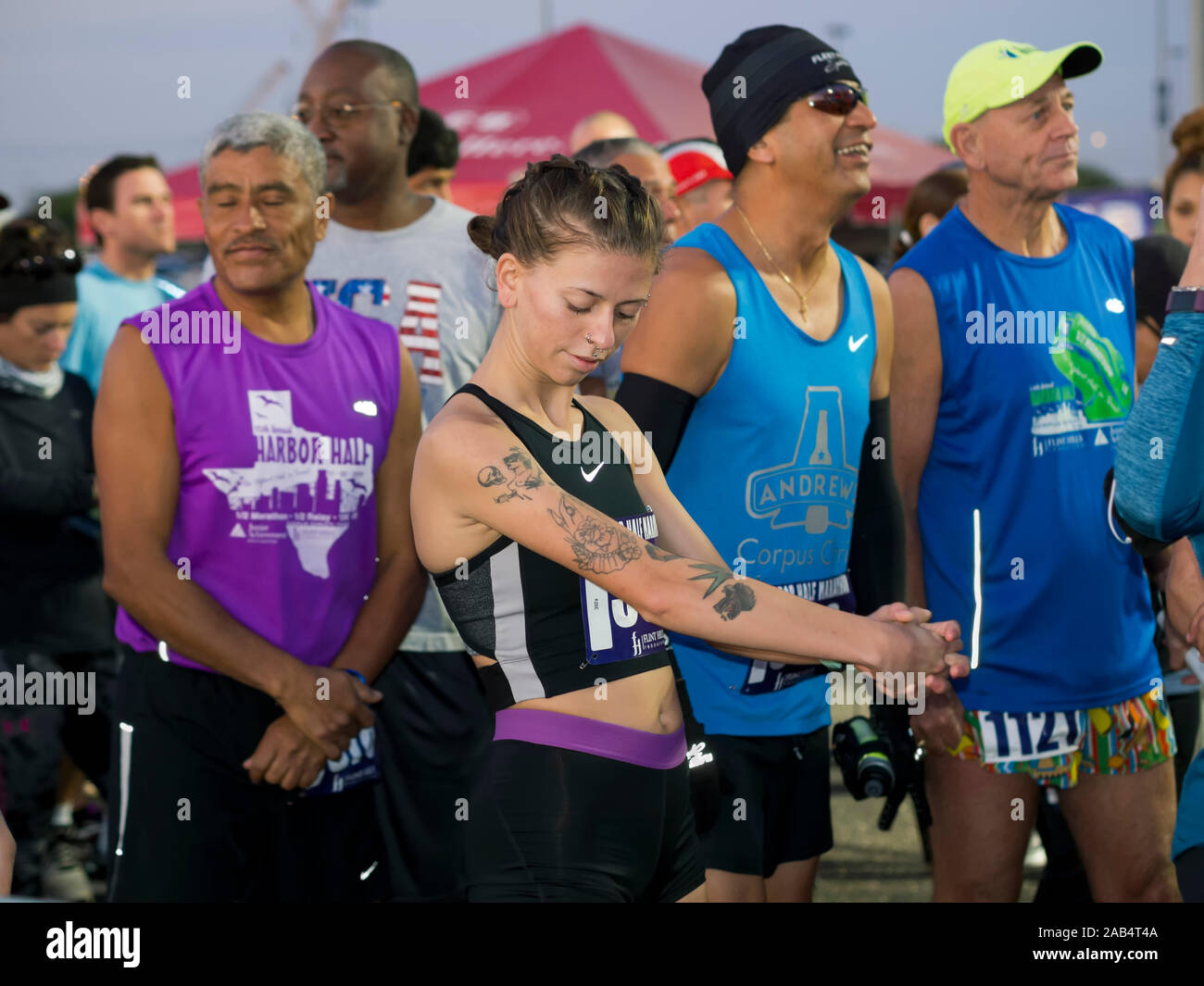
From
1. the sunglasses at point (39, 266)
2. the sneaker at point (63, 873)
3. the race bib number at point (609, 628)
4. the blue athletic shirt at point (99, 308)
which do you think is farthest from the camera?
the blue athletic shirt at point (99, 308)

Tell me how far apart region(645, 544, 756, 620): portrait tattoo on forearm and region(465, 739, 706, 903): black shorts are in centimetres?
35

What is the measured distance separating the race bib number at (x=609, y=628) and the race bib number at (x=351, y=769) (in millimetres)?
1108

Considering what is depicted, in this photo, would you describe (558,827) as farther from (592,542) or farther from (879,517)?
(879,517)

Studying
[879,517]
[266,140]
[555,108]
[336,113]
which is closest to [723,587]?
[879,517]

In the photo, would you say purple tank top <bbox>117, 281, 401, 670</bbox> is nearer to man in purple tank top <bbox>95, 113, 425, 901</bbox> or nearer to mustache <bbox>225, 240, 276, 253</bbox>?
man in purple tank top <bbox>95, 113, 425, 901</bbox>

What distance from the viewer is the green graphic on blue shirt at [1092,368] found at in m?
3.48

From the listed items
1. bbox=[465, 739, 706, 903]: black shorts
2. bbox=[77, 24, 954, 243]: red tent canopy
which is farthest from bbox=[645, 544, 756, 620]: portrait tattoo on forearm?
bbox=[77, 24, 954, 243]: red tent canopy

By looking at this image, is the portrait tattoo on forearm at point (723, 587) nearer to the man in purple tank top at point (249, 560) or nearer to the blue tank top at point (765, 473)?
the blue tank top at point (765, 473)

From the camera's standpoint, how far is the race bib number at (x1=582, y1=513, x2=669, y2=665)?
251 centimetres

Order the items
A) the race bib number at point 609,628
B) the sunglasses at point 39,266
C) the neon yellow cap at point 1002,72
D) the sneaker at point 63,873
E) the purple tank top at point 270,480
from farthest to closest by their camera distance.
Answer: the sunglasses at point 39,266 → the sneaker at point 63,873 → the neon yellow cap at point 1002,72 → the purple tank top at point 270,480 → the race bib number at point 609,628

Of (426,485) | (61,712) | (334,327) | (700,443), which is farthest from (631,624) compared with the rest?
(61,712)

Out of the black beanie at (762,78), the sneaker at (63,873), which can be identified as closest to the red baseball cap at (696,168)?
the black beanie at (762,78)

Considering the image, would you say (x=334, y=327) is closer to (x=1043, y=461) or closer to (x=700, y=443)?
(x=700, y=443)

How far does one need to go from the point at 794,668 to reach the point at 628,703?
2.77 ft
